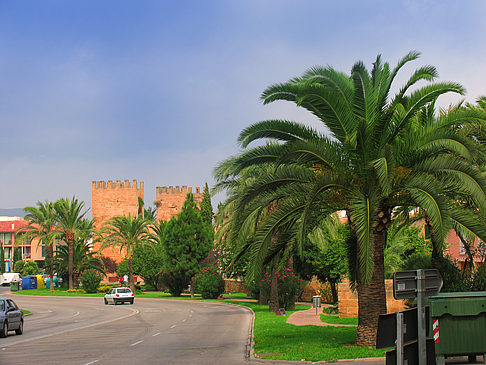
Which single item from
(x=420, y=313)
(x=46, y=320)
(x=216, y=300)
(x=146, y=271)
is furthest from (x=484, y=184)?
(x=146, y=271)

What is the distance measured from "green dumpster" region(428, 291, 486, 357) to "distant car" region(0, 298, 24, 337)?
16.5 m

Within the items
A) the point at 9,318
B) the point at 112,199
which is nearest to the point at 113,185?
the point at 112,199

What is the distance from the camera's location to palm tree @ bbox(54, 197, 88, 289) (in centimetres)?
6750

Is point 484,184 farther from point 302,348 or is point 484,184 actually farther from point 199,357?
point 199,357

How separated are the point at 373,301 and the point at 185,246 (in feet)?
139

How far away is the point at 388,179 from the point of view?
14117 millimetres

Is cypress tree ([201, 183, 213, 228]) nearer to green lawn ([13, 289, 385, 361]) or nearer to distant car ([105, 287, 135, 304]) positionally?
distant car ([105, 287, 135, 304])

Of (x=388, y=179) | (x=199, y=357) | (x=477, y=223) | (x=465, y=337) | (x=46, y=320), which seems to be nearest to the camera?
(x=465, y=337)

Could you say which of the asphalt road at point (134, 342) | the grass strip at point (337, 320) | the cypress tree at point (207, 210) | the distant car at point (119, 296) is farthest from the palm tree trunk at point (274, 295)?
the cypress tree at point (207, 210)

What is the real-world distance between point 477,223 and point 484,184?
1.31 meters

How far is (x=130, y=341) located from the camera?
20.8 meters

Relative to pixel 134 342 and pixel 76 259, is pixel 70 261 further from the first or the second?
pixel 134 342

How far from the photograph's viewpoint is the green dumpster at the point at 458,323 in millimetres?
12352

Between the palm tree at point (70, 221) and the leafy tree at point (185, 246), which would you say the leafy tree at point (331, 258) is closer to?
the leafy tree at point (185, 246)
